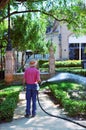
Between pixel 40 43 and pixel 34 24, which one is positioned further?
pixel 40 43

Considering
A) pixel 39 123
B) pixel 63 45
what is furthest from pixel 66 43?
pixel 39 123

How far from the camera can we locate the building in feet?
171

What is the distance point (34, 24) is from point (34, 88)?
18.2m

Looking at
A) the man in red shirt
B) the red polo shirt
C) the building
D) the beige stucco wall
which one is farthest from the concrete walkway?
the building

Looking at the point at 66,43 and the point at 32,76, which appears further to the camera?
the point at 66,43

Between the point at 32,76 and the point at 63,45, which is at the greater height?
the point at 63,45

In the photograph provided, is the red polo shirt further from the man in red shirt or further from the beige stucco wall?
the beige stucco wall

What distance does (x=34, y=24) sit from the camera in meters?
29.0

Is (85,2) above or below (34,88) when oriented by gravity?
above

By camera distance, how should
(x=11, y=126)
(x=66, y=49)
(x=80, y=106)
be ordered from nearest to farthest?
(x=11, y=126) < (x=80, y=106) < (x=66, y=49)

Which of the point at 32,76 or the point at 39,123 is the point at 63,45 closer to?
Result: the point at 32,76

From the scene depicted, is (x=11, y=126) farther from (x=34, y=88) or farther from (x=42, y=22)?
(x=42, y=22)

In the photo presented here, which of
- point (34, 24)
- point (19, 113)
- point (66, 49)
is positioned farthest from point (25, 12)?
point (66, 49)

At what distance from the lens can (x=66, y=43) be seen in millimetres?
51938
